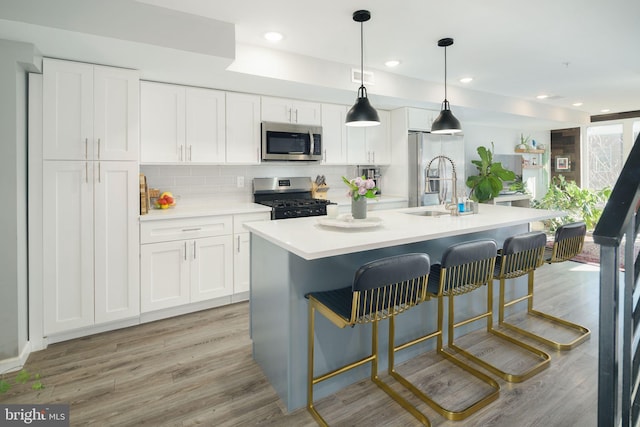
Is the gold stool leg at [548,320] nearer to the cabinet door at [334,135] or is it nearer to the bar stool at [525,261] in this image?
the bar stool at [525,261]

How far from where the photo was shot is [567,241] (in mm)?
2676

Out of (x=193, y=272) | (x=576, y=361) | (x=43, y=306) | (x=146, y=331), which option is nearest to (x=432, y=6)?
(x=576, y=361)

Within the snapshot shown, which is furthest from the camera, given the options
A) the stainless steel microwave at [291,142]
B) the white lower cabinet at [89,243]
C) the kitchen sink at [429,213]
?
the stainless steel microwave at [291,142]

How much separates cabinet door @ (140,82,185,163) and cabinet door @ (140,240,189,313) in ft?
2.92

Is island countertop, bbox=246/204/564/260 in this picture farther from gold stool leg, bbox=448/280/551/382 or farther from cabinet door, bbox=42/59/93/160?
cabinet door, bbox=42/59/93/160

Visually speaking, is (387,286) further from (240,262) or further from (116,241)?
(116,241)

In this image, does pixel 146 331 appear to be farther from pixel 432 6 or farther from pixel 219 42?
pixel 432 6

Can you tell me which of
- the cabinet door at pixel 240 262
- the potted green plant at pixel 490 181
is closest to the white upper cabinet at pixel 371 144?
the potted green plant at pixel 490 181

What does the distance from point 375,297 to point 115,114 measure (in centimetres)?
258

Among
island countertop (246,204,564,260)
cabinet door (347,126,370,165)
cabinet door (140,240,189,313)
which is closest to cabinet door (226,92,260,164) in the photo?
cabinet door (140,240,189,313)

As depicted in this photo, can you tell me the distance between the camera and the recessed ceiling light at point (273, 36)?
2975mm

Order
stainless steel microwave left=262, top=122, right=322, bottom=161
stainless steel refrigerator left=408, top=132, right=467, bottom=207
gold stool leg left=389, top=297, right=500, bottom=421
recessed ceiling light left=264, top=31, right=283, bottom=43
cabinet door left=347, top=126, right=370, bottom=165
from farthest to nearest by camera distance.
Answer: stainless steel refrigerator left=408, top=132, right=467, bottom=207 → cabinet door left=347, top=126, right=370, bottom=165 → stainless steel microwave left=262, top=122, right=322, bottom=161 → recessed ceiling light left=264, top=31, right=283, bottom=43 → gold stool leg left=389, top=297, right=500, bottom=421

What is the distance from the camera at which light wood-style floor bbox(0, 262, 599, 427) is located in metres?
1.88

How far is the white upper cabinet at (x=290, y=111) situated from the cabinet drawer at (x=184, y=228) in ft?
4.26
